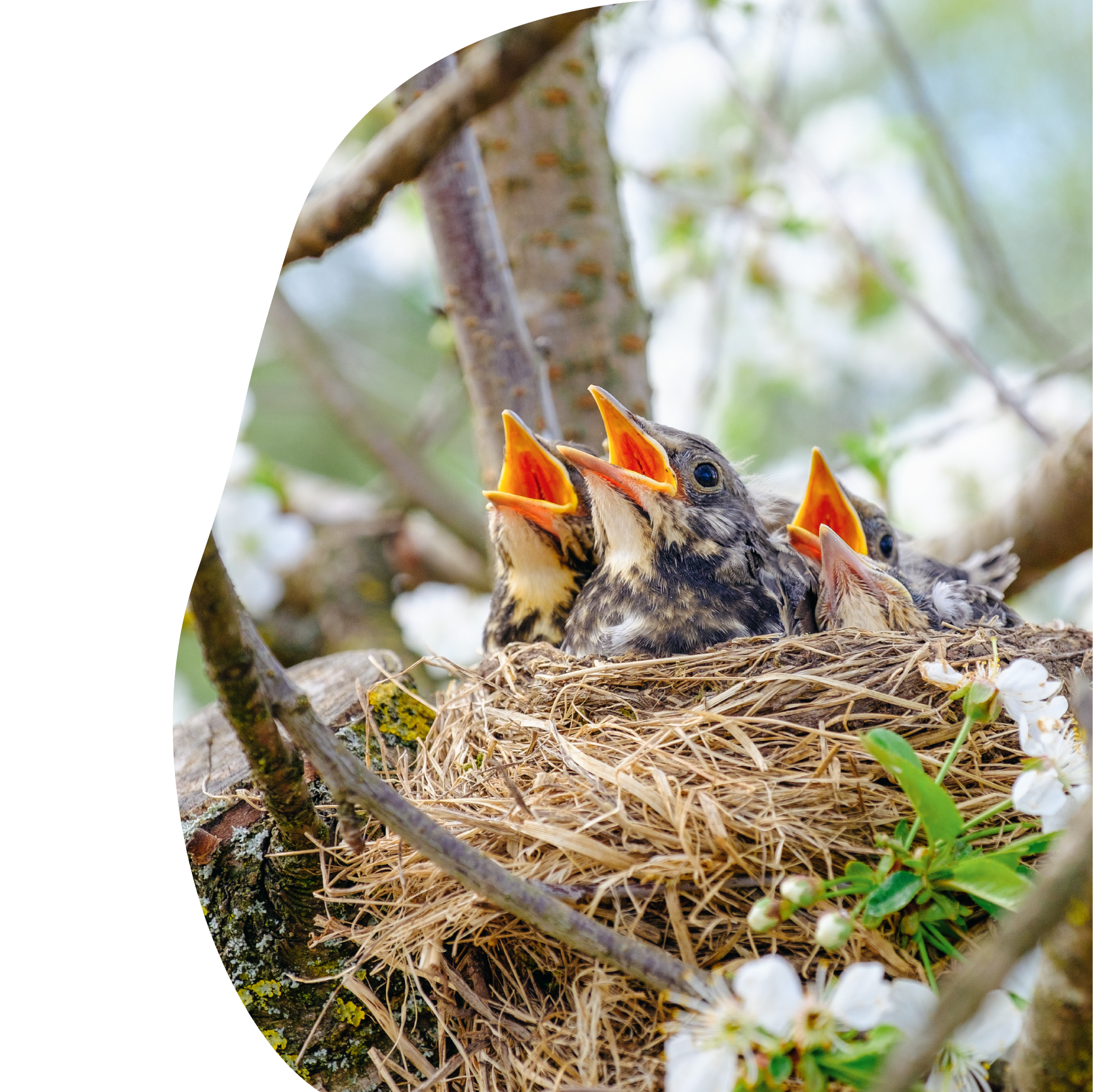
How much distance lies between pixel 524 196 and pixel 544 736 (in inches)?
49.3

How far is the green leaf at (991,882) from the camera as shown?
0.93m

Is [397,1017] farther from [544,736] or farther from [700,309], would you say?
[700,309]

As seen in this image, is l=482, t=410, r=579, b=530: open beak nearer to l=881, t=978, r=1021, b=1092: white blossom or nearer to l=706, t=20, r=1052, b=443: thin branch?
l=706, t=20, r=1052, b=443: thin branch

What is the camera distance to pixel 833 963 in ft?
3.51

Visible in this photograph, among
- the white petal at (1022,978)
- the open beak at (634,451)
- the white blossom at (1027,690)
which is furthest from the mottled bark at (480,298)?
the white petal at (1022,978)

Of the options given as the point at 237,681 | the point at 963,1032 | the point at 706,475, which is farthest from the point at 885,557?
the point at 237,681

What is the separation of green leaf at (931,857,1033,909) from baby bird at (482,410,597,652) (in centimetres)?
100

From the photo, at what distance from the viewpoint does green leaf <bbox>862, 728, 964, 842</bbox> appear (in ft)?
3.12

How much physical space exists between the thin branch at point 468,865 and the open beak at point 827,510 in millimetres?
1139

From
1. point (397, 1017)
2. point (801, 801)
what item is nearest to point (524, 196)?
point (801, 801)

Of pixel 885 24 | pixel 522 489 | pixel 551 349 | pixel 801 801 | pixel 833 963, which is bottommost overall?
pixel 833 963

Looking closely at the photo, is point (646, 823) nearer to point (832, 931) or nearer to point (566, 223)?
point (832, 931)

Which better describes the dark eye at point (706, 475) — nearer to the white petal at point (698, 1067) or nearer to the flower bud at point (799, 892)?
the flower bud at point (799, 892)

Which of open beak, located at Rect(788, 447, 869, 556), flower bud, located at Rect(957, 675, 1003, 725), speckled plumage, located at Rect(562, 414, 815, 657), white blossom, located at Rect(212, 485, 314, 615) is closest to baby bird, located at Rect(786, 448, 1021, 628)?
open beak, located at Rect(788, 447, 869, 556)
